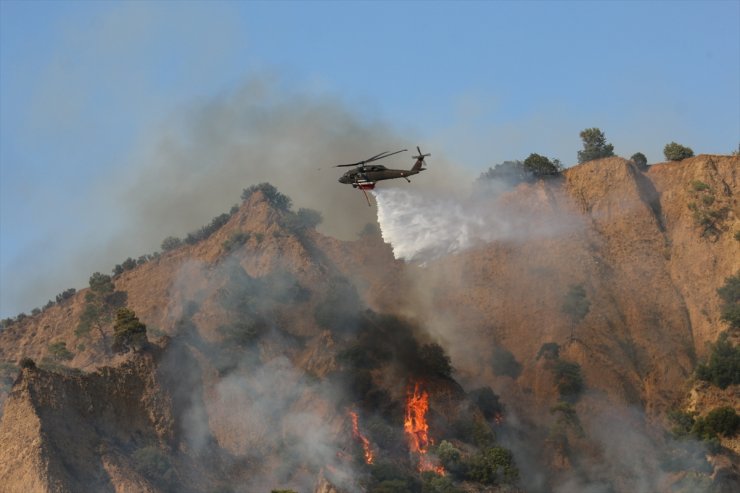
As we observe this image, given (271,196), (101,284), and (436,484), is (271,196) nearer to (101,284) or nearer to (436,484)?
(101,284)

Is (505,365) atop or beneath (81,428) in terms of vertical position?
beneath

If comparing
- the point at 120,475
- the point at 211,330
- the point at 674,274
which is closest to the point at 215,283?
the point at 211,330

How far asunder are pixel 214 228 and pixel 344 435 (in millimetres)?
41596

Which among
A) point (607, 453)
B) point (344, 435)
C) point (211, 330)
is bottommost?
point (607, 453)

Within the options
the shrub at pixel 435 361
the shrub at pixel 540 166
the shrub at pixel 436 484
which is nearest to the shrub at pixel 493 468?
the shrub at pixel 436 484

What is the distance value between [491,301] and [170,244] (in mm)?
35695

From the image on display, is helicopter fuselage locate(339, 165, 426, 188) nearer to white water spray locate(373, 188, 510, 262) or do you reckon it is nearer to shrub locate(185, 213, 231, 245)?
white water spray locate(373, 188, 510, 262)

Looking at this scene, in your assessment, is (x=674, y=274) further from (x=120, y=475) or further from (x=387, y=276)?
(x=120, y=475)

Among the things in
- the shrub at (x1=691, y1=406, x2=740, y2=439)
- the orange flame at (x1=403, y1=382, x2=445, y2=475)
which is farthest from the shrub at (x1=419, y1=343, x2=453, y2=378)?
the shrub at (x1=691, y1=406, x2=740, y2=439)

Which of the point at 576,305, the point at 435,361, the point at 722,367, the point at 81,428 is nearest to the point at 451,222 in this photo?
the point at 576,305

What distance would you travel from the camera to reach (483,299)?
132m

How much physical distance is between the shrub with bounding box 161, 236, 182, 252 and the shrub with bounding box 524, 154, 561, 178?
36469 millimetres

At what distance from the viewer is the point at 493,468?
109 metres

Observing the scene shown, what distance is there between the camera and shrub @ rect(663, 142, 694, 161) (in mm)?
137625
